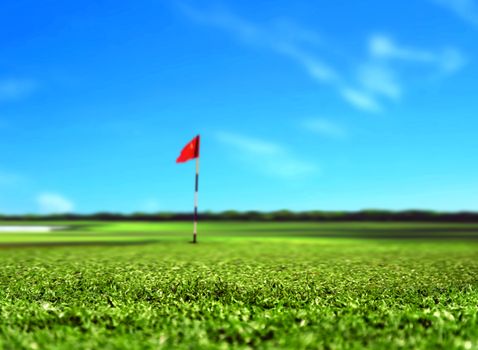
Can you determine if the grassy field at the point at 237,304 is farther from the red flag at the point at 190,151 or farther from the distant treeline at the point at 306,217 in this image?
the distant treeline at the point at 306,217

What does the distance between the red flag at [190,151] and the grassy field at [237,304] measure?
7429 millimetres

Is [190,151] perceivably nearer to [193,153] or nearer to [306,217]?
[193,153]

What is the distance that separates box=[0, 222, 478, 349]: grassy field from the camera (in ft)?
21.3

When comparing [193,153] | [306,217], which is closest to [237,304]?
[193,153]

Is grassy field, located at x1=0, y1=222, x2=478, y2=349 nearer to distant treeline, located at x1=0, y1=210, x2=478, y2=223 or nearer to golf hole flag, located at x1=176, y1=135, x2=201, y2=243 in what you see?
golf hole flag, located at x1=176, y1=135, x2=201, y2=243

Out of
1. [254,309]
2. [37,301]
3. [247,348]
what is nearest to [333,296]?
[254,309]

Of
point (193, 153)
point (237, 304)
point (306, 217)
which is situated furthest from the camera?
point (306, 217)

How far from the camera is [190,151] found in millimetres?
22125

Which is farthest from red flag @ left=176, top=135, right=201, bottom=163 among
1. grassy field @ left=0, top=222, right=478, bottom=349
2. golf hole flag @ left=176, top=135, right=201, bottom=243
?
grassy field @ left=0, top=222, right=478, bottom=349

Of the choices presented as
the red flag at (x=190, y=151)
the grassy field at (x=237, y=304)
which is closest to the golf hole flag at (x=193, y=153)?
the red flag at (x=190, y=151)

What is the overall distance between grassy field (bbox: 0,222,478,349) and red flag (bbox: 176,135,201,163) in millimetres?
7429

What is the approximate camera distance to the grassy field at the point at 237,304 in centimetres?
650

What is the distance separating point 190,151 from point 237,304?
1386 centimetres

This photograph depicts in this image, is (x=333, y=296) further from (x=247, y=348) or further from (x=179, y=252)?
(x=179, y=252)
